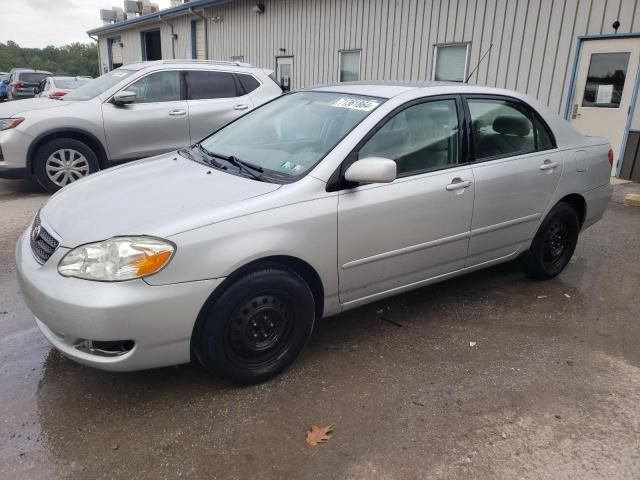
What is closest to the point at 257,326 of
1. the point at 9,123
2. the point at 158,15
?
the point at 9,123

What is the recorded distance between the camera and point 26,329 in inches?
134

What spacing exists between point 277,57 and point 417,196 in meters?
12.4

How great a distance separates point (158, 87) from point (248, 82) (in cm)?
141

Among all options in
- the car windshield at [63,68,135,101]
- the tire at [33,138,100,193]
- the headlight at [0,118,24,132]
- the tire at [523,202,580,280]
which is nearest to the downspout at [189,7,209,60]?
the car windshield at [63,68,135,101]

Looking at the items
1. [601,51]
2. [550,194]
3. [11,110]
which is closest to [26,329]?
[550,194]

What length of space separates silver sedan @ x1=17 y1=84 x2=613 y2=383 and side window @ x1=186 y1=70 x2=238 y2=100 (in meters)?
4.00

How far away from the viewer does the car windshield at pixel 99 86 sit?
7.08m

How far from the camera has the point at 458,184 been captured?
3416 millimetres

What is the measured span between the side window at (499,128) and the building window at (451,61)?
6186mm

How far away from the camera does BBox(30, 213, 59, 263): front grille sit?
258cm

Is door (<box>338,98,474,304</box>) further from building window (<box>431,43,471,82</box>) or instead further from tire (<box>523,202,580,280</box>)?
building window (<box>431,43,471,82</box>)

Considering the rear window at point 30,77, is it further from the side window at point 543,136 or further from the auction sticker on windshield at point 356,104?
the side window at point 543,136

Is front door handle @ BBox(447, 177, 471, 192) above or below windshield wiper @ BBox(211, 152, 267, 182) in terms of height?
below

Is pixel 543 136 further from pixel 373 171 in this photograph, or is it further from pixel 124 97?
pixel 124 97
